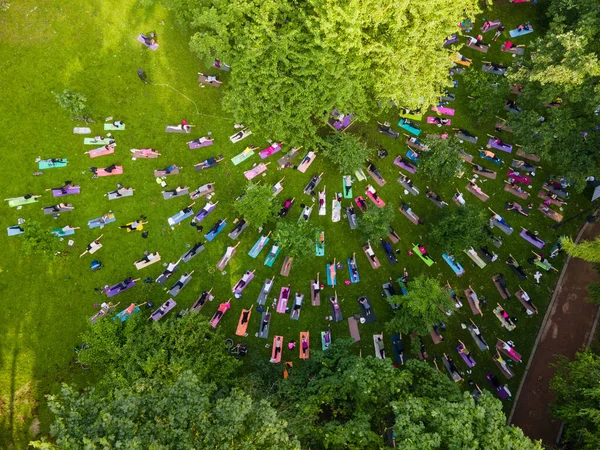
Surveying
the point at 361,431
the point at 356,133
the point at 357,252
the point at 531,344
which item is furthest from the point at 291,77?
the point at 531,344

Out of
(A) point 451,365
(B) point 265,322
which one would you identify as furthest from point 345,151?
(A) point 451,365

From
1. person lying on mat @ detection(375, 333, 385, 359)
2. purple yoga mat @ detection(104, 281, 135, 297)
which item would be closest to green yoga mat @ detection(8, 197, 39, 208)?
purple yoga mat @ detection(104, 281, 135, 297)

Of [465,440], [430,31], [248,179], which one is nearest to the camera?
[465,440]

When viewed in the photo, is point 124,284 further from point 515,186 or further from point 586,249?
point 515,186

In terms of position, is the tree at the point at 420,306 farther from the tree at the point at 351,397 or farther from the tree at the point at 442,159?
the tree at the point at 442,159

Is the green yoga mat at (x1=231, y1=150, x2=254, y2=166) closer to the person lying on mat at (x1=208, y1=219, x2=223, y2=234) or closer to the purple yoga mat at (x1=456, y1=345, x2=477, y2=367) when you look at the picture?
the person lying on mat at (x1=208, y1=219, x2=223, y2=234)

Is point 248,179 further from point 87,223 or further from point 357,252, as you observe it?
point 87,223
